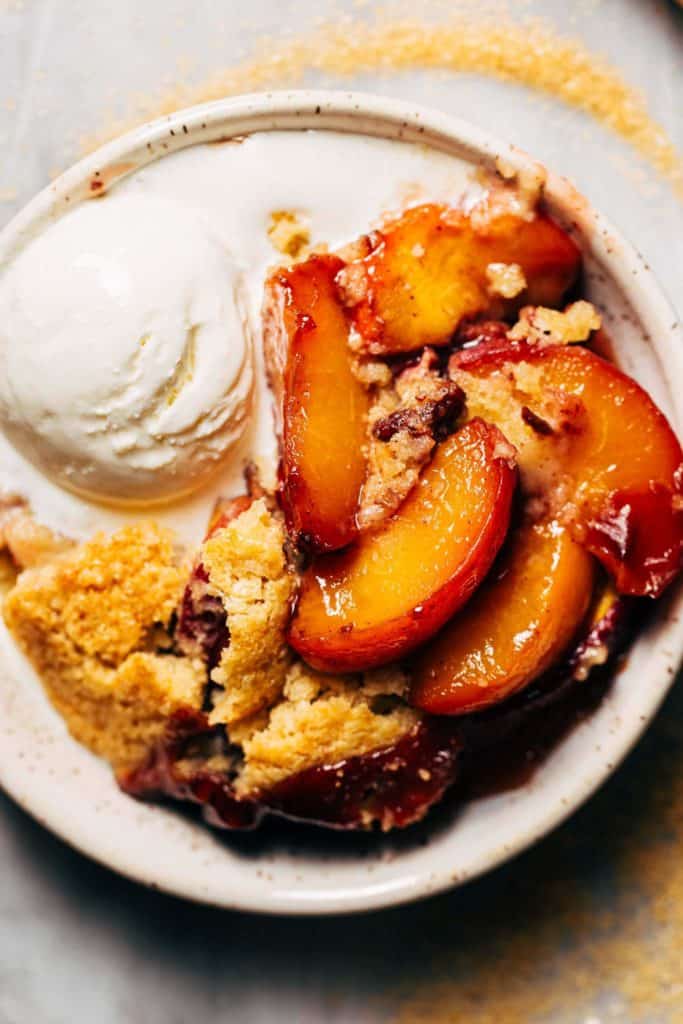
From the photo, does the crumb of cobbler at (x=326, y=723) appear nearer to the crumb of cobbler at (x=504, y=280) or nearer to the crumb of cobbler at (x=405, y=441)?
the crumb of cobbler at (x=405, y=441)

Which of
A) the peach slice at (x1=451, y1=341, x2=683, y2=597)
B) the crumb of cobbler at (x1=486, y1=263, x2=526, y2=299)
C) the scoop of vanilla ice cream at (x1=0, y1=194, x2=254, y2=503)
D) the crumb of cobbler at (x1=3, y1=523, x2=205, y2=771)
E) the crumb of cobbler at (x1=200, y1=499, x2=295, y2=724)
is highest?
the crumb of cobbler at (x1=486, y1=263, x2=526, y2=299)

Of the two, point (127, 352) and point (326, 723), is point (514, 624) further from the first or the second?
point (127, 352)

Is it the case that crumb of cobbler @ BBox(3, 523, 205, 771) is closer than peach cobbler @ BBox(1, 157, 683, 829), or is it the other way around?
peach cobbler @ BBox(1, 157, 683, 829)

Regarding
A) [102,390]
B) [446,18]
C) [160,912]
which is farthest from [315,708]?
[446,18]

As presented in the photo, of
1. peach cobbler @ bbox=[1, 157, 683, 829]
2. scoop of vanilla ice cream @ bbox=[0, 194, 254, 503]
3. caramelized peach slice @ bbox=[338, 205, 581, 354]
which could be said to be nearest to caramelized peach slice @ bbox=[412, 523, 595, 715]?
peach cobbler @ bbox=[1, 157, 683, 829]

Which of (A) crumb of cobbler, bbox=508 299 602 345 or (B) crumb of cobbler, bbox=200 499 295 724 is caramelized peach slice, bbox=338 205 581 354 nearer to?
(A) crumb of cobbler, bbox=508 299 602 345
